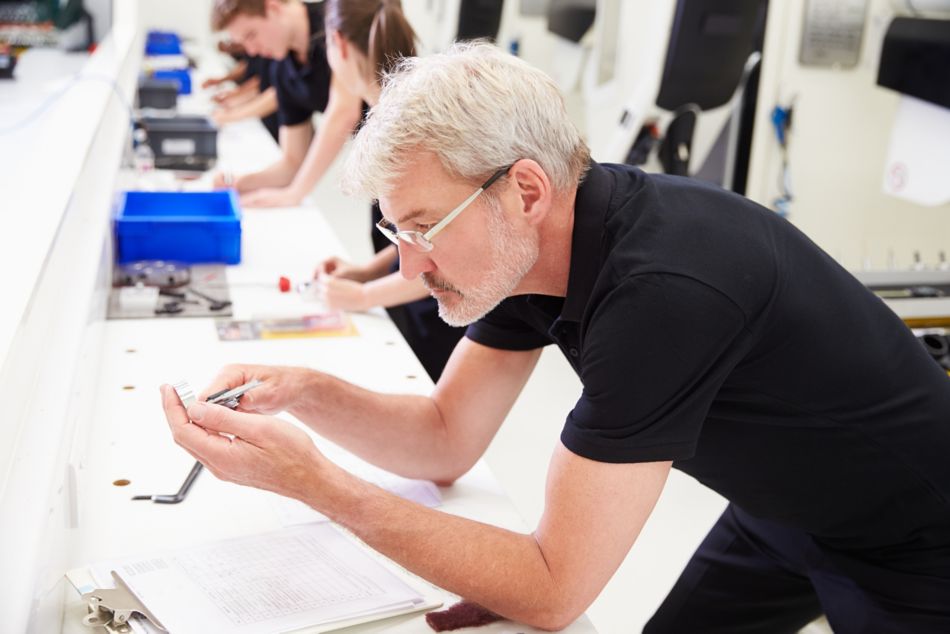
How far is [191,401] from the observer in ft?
3.97

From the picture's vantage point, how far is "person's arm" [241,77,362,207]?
273 cm

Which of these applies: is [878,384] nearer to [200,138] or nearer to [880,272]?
[880,272]

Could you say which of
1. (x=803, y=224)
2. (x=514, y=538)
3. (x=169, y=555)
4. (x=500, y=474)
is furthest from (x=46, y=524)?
(x=803, y=224)

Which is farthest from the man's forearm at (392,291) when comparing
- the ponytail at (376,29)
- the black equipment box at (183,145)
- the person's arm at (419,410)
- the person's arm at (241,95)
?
the person's arm at (241,95)

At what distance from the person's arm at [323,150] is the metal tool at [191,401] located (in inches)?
54.2

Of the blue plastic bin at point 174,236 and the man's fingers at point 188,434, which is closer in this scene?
the man's fingers at point 188,434

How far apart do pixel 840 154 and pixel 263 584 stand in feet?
11.3

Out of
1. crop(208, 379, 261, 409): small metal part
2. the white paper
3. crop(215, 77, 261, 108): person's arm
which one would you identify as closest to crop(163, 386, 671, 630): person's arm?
crop(208, 379, 261, 409): small metal part

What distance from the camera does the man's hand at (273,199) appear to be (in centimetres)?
306

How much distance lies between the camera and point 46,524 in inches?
40.0

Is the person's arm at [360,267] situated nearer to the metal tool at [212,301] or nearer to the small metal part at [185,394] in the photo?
the metal tool at [212,301]

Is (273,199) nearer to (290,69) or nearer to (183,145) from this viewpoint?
(290,69)

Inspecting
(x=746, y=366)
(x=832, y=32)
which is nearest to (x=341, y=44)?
(x=746, y=366)

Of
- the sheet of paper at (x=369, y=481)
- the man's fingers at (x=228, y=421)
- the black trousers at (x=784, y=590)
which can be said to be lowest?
the black trousers at (x=784, y=590)
